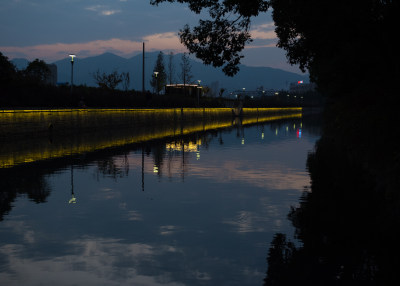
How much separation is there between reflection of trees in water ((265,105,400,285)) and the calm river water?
1.11ft

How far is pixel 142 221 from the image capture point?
9.98m

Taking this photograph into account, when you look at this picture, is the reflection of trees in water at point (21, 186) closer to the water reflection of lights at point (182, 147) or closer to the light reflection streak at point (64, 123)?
the light reflection streak at point (64, 123)

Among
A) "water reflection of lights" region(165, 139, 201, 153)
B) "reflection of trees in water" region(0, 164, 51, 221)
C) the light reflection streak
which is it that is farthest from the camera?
"water reflection of lights" region(165, 139, 201, 153)

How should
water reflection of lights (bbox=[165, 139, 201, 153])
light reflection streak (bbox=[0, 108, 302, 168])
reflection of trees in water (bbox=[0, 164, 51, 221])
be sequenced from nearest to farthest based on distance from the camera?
reflection of trees in water (bbox=[0, 164, 51, 221]) < light reflection streak (bbox=[0, 108, 302, 168]) < water reflection of lights (bbox=[165, 139, 201, 153])

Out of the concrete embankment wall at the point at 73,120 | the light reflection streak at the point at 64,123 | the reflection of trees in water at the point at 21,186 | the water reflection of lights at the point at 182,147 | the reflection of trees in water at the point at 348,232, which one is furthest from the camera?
the concrete embankment wall at the point at 73,120

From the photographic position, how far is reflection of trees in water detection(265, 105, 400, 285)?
23.0 ft

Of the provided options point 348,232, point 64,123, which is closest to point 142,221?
point 348,232

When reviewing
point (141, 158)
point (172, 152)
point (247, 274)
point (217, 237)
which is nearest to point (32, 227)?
point (217, 237)

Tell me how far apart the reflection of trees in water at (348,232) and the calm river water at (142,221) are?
13.3 inches

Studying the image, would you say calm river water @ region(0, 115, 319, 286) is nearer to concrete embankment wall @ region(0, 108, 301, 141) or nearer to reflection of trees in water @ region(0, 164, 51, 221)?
reflection of trees in water @ region(0, 164, 51, 221)

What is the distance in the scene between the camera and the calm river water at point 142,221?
700 cm

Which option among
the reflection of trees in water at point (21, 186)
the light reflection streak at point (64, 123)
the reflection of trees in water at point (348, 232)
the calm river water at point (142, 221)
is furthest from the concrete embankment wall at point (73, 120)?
the reflection of trees in water at point (348, 232)

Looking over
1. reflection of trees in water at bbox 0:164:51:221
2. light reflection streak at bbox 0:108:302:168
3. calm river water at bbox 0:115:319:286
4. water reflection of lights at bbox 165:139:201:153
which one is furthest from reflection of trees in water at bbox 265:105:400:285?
water reflection of lights at bbox 165:139:201:153

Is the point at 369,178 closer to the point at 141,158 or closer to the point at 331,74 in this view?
the point at 141,158
